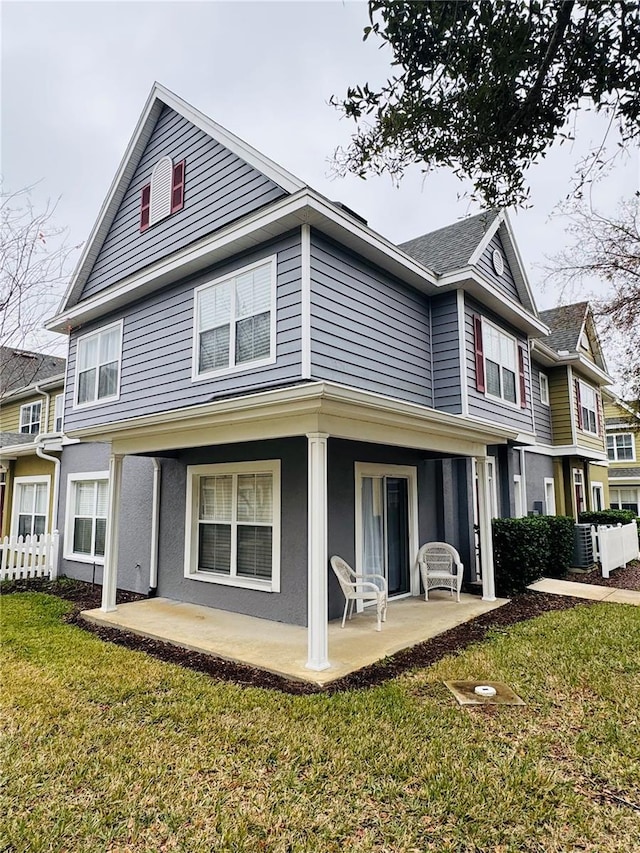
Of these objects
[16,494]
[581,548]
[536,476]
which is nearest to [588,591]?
[581,548]

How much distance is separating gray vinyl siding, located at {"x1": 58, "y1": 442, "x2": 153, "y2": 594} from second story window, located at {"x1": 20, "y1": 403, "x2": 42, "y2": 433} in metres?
6.24

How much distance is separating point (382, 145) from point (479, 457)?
5496 millimetres

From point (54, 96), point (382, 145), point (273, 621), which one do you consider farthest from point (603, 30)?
point (273, 621)

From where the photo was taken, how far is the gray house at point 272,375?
22.0 feet

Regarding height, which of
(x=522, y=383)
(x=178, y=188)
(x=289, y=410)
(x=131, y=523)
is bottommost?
(x=131, y=523)

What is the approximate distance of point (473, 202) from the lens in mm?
4785

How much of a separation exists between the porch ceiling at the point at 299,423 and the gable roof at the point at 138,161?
3249mm

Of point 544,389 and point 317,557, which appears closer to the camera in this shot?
point 317,557

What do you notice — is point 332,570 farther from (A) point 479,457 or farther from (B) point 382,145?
(B) point 382,145

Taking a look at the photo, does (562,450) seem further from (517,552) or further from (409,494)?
(409,494)

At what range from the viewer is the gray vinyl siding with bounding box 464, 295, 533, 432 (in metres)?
9.38

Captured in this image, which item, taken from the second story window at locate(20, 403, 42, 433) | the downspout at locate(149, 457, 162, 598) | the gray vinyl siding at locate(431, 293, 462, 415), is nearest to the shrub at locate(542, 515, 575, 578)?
the gray vinyl siding at locate(431, 293, 462, 415)

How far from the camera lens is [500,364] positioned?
10633mm

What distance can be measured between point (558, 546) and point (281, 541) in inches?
270
